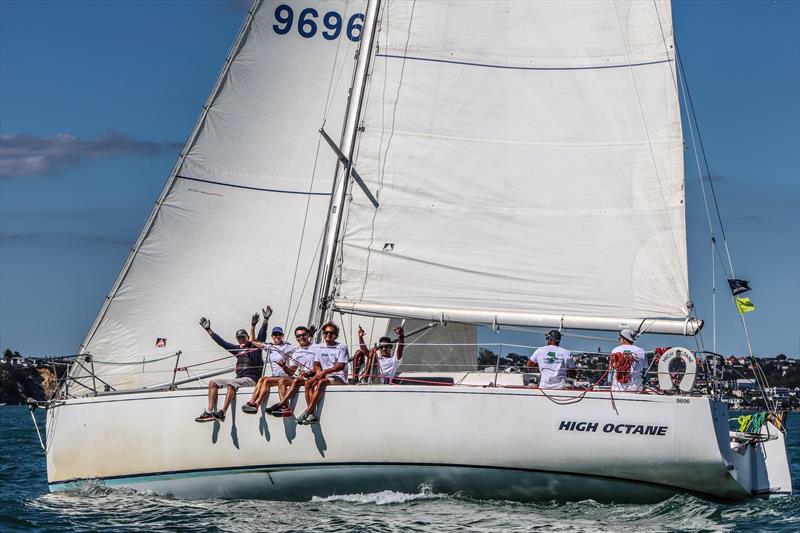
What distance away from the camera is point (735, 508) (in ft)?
53.1

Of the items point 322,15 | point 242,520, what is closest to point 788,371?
point 322,15

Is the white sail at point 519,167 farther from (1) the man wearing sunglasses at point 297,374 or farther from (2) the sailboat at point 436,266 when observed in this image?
(1) the man wearing sunglasses at point 297,374

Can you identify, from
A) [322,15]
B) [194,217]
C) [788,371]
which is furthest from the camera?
[788,371]

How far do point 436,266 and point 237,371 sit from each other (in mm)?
3073

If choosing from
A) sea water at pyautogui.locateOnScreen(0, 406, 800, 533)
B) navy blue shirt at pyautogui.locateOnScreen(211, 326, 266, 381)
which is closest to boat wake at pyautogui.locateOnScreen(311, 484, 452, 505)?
sea water at pyautogui.locateOnScreen(0, 406, 800, 533)

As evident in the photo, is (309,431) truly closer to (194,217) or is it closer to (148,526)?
(148,526)

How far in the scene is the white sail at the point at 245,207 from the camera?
18.4 meters

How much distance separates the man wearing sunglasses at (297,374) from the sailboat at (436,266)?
0.71 ft

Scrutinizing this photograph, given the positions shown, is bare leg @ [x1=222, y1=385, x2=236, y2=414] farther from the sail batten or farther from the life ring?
the life ring

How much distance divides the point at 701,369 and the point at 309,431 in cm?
503

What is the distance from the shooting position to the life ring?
15625 millimetres

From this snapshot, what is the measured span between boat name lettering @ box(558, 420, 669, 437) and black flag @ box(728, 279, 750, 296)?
10.2 feet

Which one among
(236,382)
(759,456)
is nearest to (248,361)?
(236,382)

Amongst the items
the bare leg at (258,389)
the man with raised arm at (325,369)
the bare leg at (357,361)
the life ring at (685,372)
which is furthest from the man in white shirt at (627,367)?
the bare leg at (258,389)
